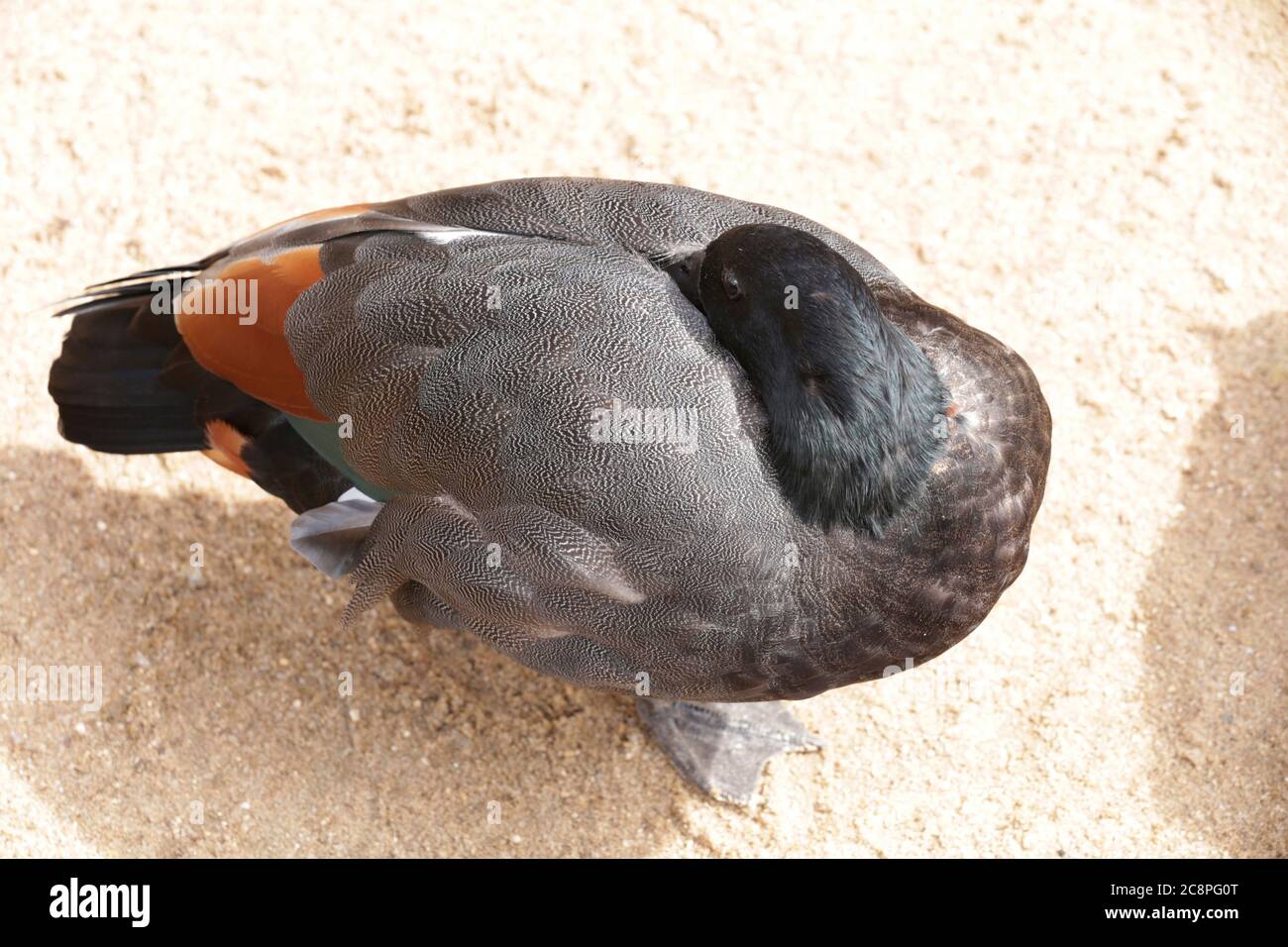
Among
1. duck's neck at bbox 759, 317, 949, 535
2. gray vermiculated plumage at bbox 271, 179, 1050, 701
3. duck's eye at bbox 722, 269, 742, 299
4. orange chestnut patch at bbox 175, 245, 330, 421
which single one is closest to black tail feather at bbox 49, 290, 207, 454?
orange chestnut patch at bbox 175, 245, 330, 421

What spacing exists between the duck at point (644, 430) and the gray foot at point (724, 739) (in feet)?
2.54

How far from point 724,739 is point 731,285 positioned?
4.91 ft

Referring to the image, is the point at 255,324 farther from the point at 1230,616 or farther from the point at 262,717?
the point at 1230,616

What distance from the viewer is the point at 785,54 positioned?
4.18 m

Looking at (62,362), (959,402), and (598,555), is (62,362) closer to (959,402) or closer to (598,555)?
(598,555)

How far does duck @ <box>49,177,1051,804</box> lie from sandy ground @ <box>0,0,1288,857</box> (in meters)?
0.77

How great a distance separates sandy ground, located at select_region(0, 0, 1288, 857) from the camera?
11.0ft

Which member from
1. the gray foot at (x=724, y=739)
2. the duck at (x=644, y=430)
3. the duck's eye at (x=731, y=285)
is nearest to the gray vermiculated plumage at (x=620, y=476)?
the duck at (x=644, y=430)

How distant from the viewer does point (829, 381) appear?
7.77 ft

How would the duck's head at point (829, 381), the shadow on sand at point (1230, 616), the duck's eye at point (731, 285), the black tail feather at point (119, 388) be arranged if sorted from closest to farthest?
the duck's head at point (829, 381) < the duck's eye at point (731, 285) < the black tail feather at point (119, 388) < the shadow on sand at point (1230, 616)

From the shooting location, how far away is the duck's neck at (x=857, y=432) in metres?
2.37

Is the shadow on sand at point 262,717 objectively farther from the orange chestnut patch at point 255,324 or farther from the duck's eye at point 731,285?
the duck's eye at point 731,285

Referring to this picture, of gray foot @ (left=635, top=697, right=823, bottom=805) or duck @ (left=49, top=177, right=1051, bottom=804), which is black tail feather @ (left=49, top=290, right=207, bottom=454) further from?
gray foot @ (left=635, top=697, right=823, bottom=805)

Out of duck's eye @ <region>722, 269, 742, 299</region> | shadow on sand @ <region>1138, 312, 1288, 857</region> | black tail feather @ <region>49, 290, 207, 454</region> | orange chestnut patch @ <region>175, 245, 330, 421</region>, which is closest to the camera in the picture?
duck's eye @ <region>722, 269, 742, 299</region>
